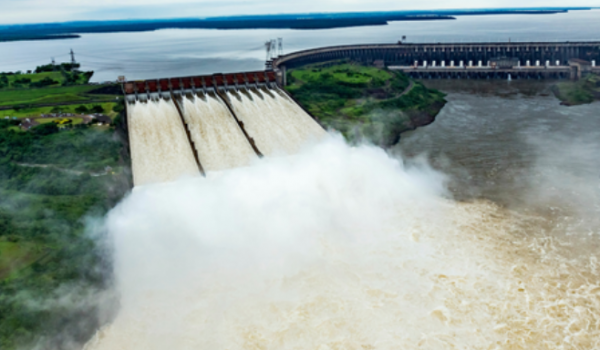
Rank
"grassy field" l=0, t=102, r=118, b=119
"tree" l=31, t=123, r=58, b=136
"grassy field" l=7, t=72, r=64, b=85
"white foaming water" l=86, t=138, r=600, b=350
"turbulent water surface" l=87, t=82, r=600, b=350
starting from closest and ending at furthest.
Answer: "white foaming water" l=86, t=138, r=600, b=350
"turbulent water surface" l=87, t=82, r=600, b=350
"tree" l=31, t=123, r=58, b=136
"grassy field" l=0, t=102, r=118, b=119
"grassy field" l=7, t=72, r=64, b=85

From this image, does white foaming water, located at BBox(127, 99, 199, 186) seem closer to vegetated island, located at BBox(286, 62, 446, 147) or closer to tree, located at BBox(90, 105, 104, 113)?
tree, located at BBox(90, 105, 104, 113)

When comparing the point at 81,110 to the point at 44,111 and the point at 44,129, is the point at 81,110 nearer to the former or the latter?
the point at 44,111

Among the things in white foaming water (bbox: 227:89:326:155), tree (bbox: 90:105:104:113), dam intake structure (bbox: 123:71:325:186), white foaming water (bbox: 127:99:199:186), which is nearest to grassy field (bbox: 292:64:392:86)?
dam intake structure (bbox: 123:71:325:186)

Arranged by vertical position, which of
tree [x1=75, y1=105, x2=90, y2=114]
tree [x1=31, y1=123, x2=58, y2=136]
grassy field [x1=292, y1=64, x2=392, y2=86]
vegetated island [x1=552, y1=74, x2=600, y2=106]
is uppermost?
grassy field [x1=292, y1=64, x2=392, y2=86]

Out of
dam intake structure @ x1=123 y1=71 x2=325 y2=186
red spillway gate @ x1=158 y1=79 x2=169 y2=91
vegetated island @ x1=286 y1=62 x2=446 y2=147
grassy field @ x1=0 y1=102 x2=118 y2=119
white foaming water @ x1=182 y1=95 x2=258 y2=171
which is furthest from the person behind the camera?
vegetated island @ x1=286 y1=62 x2=446 y2=147

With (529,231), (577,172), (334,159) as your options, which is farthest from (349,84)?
(529,231)

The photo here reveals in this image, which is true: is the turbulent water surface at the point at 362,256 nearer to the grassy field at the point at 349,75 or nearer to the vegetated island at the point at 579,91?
the grassy field at the point at 349,75

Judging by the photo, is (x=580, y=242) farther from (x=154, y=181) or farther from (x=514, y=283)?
(x=154, y=181)
